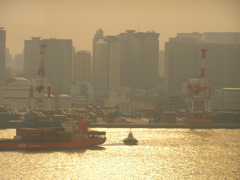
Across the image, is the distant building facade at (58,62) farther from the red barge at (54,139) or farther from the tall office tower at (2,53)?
the red barge at (54,139)

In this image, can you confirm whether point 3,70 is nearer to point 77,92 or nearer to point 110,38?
point 110,38

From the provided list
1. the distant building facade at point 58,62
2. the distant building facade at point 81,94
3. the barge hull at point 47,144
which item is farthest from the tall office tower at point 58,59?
the barge hull at point 47,144

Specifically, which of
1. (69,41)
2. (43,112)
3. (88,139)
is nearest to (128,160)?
(88,139)

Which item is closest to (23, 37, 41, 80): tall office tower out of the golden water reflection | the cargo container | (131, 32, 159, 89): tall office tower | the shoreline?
(131, 32, 159, 89): tall office tower

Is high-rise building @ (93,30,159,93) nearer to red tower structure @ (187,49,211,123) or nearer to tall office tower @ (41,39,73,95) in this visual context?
tall office tower @ (41,39,73,95)

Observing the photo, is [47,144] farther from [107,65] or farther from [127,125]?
[107,65]

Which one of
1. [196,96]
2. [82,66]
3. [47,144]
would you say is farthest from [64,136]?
[82,66]
